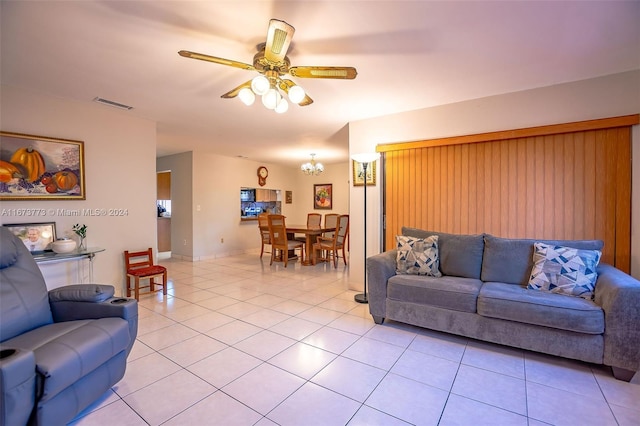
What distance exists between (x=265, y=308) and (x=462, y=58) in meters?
3.13

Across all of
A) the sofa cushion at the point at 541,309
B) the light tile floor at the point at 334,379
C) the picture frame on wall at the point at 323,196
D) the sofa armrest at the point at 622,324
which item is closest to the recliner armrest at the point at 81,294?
the light tile floor at the point at 334,379

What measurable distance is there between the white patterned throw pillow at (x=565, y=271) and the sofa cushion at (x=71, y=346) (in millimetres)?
3158

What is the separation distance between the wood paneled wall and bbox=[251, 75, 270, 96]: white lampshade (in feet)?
7.09

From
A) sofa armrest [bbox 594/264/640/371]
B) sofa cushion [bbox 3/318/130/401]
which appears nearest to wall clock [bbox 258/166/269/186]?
sofa cushion [bbox 3/318/130/401]

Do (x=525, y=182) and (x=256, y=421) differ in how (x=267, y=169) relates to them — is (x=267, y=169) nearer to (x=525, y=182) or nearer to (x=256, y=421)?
(x=525, y=182)

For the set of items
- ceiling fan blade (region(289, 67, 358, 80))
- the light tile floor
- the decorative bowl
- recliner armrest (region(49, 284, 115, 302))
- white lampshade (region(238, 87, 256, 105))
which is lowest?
the light tile floor

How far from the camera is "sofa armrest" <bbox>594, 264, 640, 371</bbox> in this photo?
191cm

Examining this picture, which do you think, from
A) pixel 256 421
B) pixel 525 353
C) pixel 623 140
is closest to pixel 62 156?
pixel 256 421

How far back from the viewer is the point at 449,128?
3.40m

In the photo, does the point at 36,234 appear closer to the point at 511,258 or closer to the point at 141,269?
the point at 141,269

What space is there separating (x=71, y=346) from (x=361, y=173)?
3417 millimetres

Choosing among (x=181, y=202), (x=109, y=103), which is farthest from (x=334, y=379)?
(x=181, y=202)

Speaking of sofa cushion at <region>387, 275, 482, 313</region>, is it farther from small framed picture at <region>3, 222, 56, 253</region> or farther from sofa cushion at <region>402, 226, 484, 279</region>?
small framed picture at <region>3, 222, 56, 253</region>

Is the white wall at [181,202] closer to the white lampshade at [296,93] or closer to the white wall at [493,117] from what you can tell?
the white wall at [493,117]
